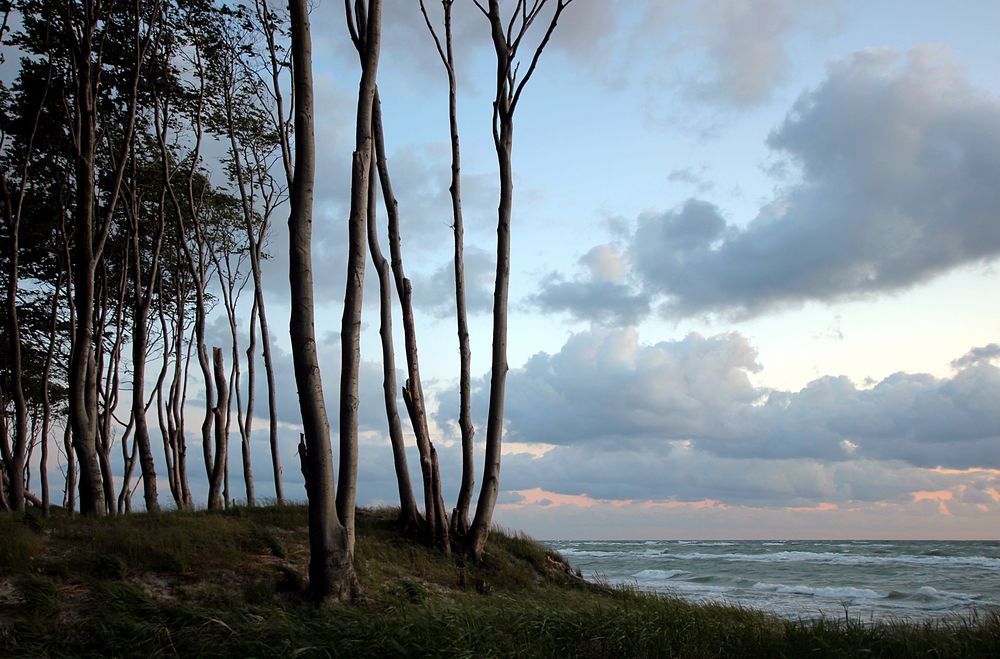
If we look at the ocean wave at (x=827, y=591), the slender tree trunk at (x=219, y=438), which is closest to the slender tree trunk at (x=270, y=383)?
the slender tree trunk at (x=219, y=438)

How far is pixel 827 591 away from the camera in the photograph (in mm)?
20828

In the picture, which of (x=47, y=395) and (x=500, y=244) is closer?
(x=500, y=244)

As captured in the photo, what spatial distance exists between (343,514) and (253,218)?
13.7m

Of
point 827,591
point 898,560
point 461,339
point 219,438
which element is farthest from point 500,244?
point 898,560

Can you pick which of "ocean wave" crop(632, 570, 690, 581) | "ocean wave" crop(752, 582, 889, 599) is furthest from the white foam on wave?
"ocean wave" crop(632, 570, 690, 581)

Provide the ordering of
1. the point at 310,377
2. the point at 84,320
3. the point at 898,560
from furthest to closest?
the point at 898,560, the point at 84,320, the point at 310,377

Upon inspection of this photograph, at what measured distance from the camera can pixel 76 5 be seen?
49.1 feet

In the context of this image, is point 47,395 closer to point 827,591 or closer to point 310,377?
point 310,377

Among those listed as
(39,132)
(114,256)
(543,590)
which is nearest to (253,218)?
(114,256)

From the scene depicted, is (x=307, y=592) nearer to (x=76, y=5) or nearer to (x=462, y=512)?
(x=462, y=512)

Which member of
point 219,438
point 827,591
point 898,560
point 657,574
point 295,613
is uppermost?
point 219,438

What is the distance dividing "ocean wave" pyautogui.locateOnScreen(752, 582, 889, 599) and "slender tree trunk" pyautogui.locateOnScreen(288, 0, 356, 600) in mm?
15680

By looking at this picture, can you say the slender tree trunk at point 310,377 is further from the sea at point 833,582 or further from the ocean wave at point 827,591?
the ocean wave at point 827,591

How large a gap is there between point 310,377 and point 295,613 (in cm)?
Answer: 252
